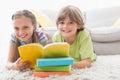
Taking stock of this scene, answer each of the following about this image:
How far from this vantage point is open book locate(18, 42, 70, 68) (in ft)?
3.95

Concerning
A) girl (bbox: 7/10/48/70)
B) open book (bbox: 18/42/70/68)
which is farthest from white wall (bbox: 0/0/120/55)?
open book (bbox: 18/42/70/68)

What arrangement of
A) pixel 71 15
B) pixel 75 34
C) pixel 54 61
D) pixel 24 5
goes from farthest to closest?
pixel 24 5, pixel 75 34, pixel 71 15, pixel 54 61

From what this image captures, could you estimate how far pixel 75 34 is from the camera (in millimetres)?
1567

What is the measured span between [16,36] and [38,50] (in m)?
0.29

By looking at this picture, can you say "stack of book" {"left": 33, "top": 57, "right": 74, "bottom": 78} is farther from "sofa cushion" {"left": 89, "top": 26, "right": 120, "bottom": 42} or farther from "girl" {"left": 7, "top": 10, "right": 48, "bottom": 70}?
"sofa cushion" {"left": 89, "top": 26, "right": 120, "bottom": 42}

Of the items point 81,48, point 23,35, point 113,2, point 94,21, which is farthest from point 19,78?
point 113,2

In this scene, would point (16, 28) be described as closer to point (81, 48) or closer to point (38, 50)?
point (38, 50)

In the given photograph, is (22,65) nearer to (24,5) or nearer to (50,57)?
(50,57)

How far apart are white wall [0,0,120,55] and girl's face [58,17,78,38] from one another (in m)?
1.66

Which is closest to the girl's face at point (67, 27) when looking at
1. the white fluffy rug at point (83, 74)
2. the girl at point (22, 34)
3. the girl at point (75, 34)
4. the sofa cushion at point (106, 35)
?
the girl at point (75, 34)

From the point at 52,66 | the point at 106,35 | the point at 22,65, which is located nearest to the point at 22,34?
the point at 22,65

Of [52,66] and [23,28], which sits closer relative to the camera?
[52,66]

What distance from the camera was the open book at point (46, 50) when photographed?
47.4 inches

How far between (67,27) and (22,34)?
0.24 meters
